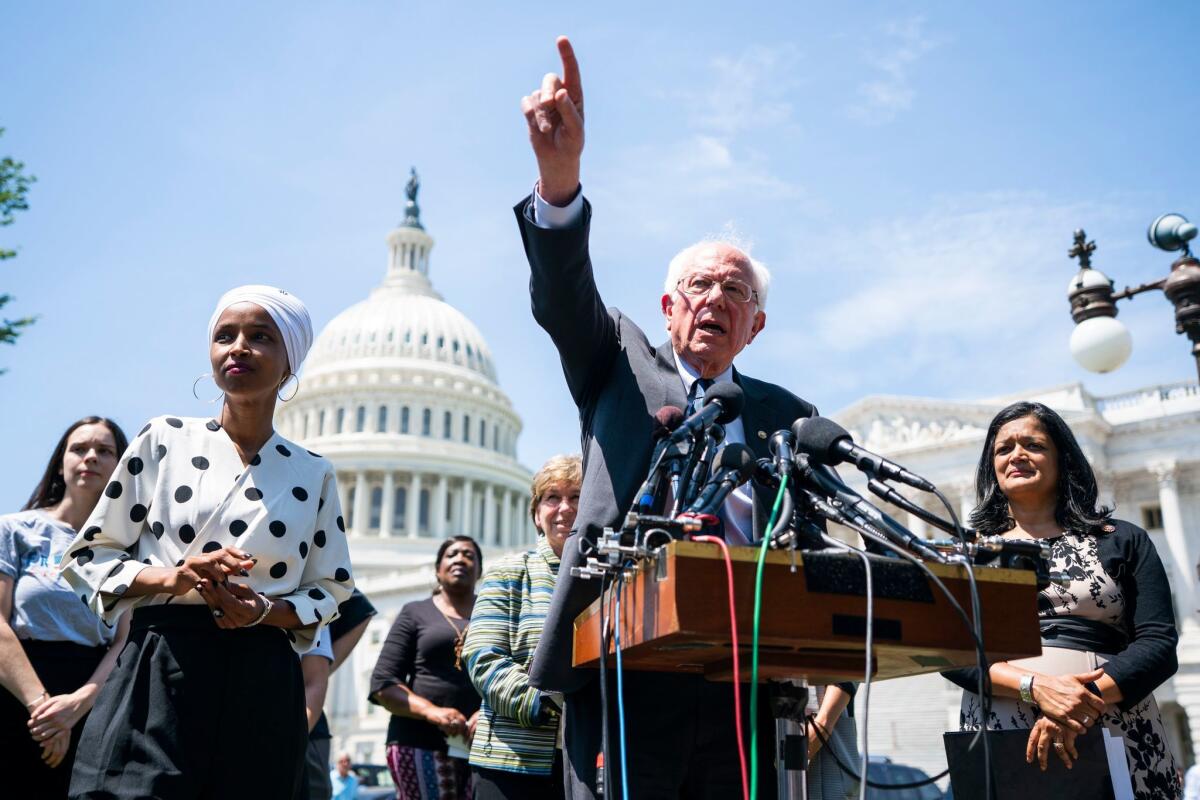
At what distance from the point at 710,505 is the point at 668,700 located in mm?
746

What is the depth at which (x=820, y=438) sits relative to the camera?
8.86 ft

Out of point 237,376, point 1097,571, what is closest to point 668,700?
point 237,376

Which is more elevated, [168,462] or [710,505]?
[168,462]

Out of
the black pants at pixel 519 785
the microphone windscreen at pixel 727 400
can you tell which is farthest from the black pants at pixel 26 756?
the microphone windscreen at pixel 727 400

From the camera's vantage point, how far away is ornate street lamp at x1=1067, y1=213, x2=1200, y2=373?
26.5 feet

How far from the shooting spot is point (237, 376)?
3.47m

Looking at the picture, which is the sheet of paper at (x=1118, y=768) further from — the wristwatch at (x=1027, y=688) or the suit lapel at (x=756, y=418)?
the suit lapel at (x=756, y=418)

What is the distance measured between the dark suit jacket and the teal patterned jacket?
1.39 metres

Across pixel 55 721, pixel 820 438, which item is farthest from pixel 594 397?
pixel 55 721

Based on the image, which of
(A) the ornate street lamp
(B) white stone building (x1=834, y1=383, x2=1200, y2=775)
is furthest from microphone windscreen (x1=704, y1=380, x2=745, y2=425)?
(B) white stone building (x1=834, y1=383, x2=1200, y2=775)

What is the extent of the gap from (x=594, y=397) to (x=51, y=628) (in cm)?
261

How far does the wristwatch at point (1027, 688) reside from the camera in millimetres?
3703

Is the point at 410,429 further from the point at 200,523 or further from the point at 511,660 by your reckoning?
the point at 200,523

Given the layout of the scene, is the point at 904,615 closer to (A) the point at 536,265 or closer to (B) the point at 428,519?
(A) the point at 536,265
